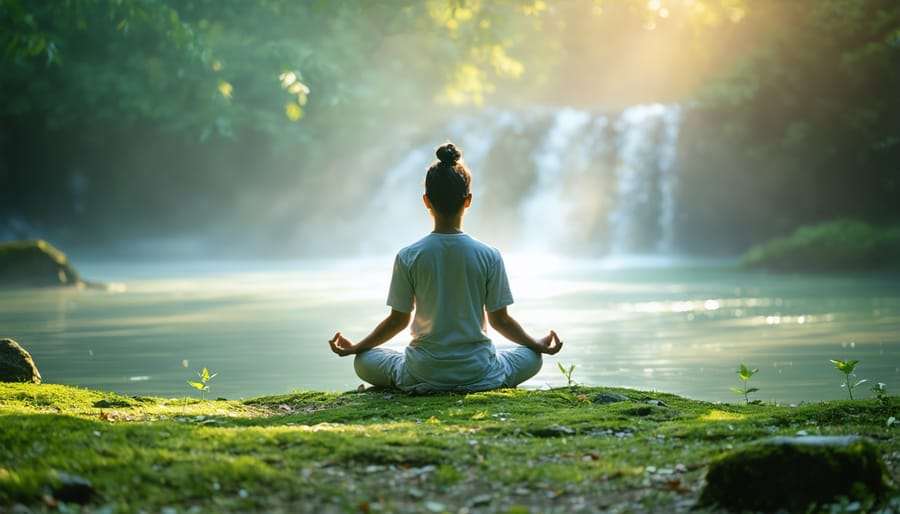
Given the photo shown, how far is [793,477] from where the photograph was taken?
145 inches

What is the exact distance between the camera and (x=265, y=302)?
645 inches

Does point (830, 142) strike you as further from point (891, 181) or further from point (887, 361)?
point (887, 361)

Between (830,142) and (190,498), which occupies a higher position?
(830,142)

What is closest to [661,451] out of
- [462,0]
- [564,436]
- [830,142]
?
[564,436]

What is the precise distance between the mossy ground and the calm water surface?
2537 millimetres

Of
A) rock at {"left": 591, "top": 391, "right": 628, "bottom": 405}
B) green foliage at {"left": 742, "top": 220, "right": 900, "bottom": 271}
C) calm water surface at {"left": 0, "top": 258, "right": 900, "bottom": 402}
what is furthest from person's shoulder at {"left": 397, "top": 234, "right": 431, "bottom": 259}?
green foliage at {"left": 742, "top": 220, "right": 900, "bottom": 271}

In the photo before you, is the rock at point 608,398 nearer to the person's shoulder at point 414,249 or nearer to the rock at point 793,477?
the person's shoulder at point 414,249

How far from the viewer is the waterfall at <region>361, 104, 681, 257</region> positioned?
27625mm

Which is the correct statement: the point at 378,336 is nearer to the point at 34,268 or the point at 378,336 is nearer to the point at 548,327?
the point at 548,327

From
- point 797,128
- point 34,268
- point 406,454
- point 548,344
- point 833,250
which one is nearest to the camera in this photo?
point 406,454

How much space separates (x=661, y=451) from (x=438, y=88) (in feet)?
99.6

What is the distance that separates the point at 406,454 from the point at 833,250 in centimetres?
1963

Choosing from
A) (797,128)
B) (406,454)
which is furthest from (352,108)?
(406,454)

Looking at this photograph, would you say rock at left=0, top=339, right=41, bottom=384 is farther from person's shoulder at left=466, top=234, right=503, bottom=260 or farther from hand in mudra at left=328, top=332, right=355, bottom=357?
person's shoulder at left=466, top=234, right=503, bottom=260
